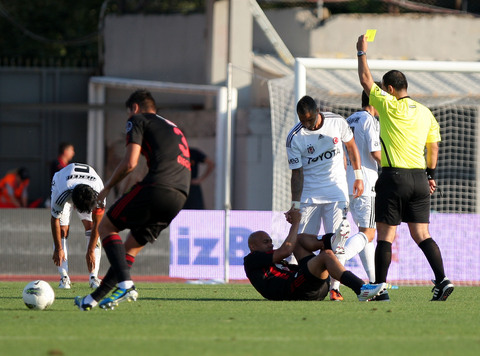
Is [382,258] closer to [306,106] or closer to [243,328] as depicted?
[306,106]

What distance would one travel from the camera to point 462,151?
19.1 metres

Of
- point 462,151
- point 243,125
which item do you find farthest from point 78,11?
point 462,151

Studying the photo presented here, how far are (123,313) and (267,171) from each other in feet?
38.3

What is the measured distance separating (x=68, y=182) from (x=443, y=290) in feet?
14.3

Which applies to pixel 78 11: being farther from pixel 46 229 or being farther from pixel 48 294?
pixel 48 294

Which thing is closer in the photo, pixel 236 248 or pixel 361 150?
pixel 361 150

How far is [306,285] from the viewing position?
8.91m

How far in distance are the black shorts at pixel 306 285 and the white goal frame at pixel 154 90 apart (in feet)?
29.6

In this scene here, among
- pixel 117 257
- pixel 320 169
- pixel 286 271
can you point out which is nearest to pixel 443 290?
pixel 286 271

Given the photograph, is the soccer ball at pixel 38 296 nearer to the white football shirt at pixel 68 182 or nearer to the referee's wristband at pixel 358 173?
the white football shirt at pixel 68 182

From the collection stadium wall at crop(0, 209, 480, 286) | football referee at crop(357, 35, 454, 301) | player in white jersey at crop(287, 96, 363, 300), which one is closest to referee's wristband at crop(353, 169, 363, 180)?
player in white jersey at crop(287, 96, 363, 300)

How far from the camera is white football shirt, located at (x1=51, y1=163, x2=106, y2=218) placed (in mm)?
10805

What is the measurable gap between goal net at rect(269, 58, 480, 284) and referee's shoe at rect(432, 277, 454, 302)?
171 inches

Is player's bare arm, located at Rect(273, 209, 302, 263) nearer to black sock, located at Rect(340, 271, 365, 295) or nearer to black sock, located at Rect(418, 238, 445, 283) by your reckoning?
black sock, located at Rect(340, 271, 365, 295)
